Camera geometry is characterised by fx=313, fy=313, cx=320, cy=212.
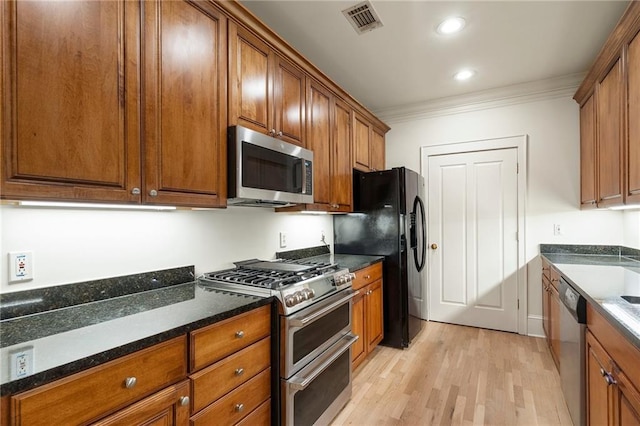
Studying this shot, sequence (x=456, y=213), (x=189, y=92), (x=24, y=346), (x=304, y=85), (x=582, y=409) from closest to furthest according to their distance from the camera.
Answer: (x=24, y=346) < (x=189, y=92) < (x=582, y=409) < (x=304, y=85) < (x=456, y=213)

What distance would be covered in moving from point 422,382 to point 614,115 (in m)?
2.31

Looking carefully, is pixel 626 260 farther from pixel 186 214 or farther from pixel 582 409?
pixel 186 214

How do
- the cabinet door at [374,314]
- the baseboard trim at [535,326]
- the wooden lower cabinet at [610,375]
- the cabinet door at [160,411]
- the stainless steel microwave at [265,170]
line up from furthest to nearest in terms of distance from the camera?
the baseboard trim at [535,326]
the cabinet door at [374,314]
the stainless steel microwave at [265,170]
the wooden lower cabinet at [610,375]
the cabinet door at [160,411]

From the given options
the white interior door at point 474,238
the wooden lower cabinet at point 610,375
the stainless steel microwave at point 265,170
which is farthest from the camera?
the white interior door at point 474,238

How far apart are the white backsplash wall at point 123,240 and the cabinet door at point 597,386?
200 cm

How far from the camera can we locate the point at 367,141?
135 inches

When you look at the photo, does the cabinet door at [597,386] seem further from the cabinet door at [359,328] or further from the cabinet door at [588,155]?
the cabinet door at [588,155]

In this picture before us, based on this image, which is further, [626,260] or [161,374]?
[626,260]

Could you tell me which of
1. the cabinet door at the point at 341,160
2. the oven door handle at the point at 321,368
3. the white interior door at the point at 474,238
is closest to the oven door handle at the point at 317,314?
the oven door handle at the point at 321,368

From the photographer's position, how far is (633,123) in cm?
182

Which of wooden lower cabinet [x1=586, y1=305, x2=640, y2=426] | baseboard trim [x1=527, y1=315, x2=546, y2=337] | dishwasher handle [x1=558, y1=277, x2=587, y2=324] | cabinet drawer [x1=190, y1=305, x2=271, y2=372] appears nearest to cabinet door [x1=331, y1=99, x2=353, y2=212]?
cabinet drawer [x1=190, y1=305, x2=271, y2=372]

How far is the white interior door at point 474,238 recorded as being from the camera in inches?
133

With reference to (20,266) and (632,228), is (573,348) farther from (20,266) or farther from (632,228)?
(20,266)

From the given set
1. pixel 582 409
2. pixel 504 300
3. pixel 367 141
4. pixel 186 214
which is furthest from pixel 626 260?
pixel 186 214
